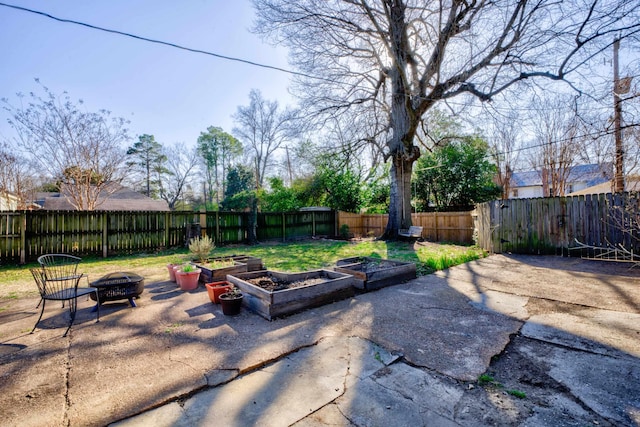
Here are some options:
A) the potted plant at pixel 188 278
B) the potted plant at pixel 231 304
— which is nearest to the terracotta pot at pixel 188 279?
the potted plant at pixel 188 278

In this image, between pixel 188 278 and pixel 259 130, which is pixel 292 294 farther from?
pixel 259 130

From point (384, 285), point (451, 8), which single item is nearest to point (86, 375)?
point (384, 285)

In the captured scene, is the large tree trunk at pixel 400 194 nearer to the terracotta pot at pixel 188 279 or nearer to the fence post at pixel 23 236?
the terracotta pot at pixel 188 279

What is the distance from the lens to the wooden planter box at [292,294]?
3.41m

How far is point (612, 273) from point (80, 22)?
1009 centimetres

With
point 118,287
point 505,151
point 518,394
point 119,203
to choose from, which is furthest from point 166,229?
point 505,151

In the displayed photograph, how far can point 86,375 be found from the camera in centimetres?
220

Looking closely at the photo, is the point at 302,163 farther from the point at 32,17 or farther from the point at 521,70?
the point at 32,17

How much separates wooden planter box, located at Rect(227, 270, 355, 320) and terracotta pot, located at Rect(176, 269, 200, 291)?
2.63ft

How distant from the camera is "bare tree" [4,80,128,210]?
11.2m

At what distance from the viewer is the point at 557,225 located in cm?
713

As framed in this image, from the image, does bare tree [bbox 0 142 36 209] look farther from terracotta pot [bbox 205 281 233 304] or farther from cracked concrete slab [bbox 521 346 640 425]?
cracked concrete slab [bbox 521 346 640 425]

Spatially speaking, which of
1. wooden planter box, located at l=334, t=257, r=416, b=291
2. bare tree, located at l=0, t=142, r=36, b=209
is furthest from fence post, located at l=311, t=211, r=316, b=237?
bare tree, located at l=0, t=142, r=36, b=209

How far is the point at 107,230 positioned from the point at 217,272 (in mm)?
6001
